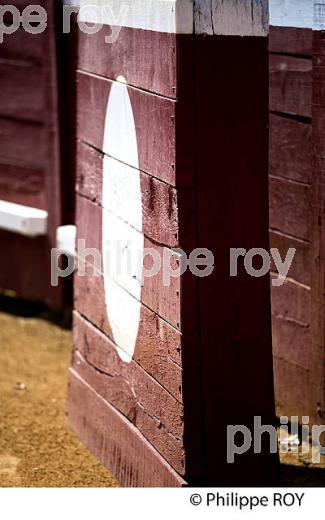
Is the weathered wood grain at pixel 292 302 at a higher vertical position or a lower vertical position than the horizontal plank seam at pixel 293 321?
higher

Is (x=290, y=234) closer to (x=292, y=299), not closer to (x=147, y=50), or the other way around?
(x=292, y=299)

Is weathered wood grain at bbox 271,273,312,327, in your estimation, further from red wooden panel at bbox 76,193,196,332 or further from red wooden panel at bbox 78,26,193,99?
red wooden panel at bbox 78,26,193,99

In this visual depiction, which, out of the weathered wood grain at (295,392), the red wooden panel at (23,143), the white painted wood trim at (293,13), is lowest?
the weathered wood grain at (295,392)

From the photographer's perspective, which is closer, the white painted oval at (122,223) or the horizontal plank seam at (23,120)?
the white painted oval at (122,223)

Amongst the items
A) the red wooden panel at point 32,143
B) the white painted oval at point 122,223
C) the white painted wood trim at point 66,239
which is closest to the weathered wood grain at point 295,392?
the white painted oval at point 122,223

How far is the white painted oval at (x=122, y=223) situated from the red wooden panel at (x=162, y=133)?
6 cm

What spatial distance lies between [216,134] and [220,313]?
0.51 m

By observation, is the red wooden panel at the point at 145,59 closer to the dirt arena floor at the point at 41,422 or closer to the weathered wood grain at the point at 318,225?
the weathered wood grain at the point at 318,225

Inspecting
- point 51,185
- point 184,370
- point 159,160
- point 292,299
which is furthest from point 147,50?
point 51,185

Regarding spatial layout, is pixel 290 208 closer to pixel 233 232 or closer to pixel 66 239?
pixel 233 232

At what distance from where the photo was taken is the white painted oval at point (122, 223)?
3.53 metres

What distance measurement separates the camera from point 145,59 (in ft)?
11.0

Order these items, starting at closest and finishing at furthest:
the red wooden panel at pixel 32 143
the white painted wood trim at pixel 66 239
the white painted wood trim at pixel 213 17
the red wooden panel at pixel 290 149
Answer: the white painted wood trim at pixel 213 17
the red wooden panel at pixel 290 149
the white painted wood trim at pixel 66 239
the red wooden panel at pixel 32 143

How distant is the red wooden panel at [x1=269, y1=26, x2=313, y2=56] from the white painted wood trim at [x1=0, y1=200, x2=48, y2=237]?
2167mm
